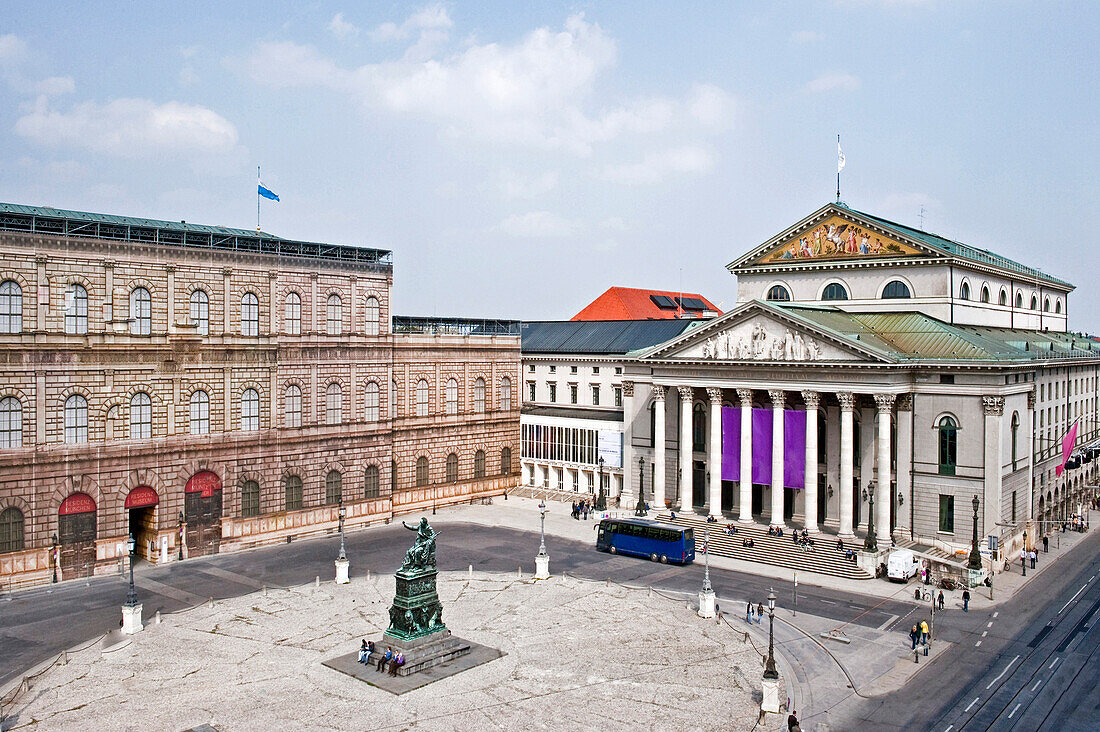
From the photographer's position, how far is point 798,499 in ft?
234

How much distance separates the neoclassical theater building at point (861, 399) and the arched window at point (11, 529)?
4722cm

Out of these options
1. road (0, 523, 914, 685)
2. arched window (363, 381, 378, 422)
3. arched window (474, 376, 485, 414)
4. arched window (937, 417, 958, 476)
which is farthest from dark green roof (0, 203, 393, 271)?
arched window (937, 417, 958, 476)

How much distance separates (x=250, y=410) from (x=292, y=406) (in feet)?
12.0

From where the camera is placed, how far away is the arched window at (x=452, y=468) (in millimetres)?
86188

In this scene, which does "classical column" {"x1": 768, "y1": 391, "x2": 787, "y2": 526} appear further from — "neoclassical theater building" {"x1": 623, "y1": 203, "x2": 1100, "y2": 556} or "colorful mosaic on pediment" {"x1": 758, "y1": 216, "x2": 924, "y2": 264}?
"colorful mosaic on pediment" {"x1": 758, "y1": 216, "x2": 924, "y2": 264}

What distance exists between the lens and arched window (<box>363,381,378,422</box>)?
7731cm

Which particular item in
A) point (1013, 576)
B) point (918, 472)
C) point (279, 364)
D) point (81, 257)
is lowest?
point (1013, 576)

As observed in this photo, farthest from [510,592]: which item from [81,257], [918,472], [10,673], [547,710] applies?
[81,257]

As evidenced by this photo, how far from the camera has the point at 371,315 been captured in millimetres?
77500

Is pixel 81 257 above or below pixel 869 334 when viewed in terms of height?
above

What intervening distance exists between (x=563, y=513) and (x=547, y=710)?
155 feet

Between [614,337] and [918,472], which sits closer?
[918,472]

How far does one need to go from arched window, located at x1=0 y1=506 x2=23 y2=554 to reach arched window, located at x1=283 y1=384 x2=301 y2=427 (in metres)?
20.0

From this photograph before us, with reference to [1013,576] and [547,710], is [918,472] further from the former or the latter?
[547,710]
